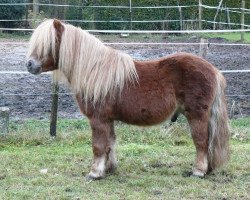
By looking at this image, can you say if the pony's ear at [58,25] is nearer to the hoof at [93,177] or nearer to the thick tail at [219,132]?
the hoof at [93,177]

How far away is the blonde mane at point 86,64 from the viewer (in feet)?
16.2

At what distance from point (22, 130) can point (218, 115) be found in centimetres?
272

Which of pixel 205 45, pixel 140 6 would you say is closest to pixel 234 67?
pixel 205 45

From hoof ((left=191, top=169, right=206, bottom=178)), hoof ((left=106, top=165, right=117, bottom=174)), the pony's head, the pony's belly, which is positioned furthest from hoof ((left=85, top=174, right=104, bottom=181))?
the pony's head

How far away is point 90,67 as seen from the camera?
5.02 meters

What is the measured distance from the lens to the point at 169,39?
18750mm

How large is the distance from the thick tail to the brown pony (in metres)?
0.03

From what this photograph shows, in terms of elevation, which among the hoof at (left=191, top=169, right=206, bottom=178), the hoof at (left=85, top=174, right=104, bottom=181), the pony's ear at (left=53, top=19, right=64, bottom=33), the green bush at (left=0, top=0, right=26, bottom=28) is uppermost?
the green bush at (left=0, top=0, right=26, bottom=28)

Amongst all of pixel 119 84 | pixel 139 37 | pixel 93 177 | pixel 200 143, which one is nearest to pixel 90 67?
pixel 119 84

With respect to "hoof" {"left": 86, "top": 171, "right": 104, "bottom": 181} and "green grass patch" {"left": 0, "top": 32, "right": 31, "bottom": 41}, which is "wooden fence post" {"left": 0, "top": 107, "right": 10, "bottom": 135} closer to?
"hoof" {"left": 86, "top": 171, "right": 104, "bottom": 181}

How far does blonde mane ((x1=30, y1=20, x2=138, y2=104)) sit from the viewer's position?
16.2 feet

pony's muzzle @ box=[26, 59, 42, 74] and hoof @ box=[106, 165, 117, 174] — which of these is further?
hoof @ box=[106, 165, 117, 174]

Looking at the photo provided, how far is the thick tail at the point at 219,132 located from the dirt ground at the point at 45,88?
276cm

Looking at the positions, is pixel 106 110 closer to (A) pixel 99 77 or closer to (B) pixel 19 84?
(A) pixel 99 77
